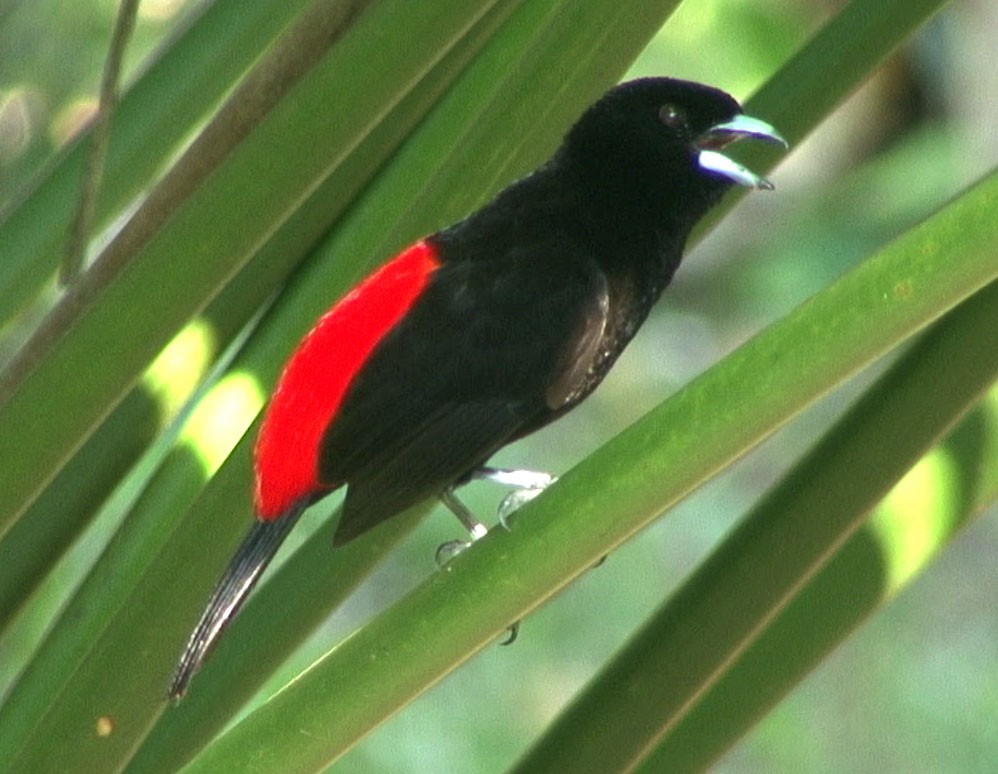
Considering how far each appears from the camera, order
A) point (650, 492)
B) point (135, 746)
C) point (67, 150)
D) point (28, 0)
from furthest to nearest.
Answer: point (28, 0) < point (67, 150) < point (135, 746) < point (650, 492)

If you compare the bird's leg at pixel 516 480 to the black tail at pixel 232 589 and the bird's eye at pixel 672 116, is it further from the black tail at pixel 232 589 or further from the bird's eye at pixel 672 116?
the bird's eye at pixel 672 116

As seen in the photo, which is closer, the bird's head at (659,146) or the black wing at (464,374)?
the black wing at (464,374)

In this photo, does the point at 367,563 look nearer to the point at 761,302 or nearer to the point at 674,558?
the point at 674,558

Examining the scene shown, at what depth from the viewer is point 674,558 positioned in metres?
5.26

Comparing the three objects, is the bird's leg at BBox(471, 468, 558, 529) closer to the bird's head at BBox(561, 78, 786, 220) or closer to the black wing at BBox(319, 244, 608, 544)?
the black wing at BBox(319, 244, 608, 544)

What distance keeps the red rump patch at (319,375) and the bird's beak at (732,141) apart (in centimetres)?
38

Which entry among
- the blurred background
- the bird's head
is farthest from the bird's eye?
the blurred background

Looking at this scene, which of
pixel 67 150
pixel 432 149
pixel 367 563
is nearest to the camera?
pixel 367 563

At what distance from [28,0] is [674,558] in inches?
97.4

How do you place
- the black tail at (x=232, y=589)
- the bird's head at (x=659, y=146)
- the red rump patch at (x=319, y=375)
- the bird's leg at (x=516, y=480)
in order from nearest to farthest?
the black tail at (x=232, y=589), the red rump patch at (x=319, y=375), the bird's leg at (x=516, y=480), the bird's head at (x=659, y=146)

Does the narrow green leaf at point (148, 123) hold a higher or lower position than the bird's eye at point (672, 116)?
lower

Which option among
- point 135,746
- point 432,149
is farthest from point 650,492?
point 432,149

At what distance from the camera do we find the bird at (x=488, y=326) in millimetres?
1793

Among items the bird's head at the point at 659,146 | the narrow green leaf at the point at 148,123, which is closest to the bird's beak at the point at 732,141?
the bird's head at the point at 659,146
